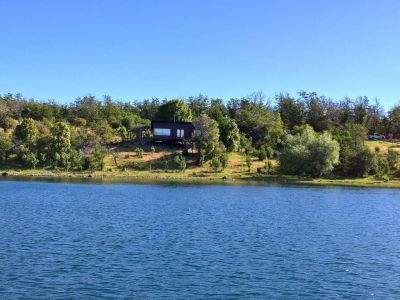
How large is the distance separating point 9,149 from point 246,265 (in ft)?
294

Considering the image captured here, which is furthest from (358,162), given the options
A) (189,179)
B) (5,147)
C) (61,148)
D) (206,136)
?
(5,147)

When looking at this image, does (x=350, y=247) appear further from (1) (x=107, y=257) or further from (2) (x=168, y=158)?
(2) (x=168, y=158)

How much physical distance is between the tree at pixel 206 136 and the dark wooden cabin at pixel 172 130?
8.35 metres

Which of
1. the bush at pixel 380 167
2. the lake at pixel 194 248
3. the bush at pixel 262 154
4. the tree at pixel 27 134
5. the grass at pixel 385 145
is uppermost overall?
the tree at pixel 27 134

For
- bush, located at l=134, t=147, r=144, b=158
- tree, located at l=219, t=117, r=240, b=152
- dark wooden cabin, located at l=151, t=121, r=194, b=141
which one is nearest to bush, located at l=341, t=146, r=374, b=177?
tree, located at l=219, t=117, r=240, b=152

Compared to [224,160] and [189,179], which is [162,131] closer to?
[224,160]

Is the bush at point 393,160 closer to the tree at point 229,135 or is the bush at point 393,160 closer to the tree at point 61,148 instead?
the tree at point 229,135

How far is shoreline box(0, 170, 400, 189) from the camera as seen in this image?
90.8 metres

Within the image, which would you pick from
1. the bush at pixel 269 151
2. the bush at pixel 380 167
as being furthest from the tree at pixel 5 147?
the bush at pixel 380 167

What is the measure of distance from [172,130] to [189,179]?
93.9 ft

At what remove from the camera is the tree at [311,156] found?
96812 millimetres

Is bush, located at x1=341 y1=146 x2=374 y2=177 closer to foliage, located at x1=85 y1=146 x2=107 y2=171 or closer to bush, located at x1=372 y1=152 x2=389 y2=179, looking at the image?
bush, located at x1=372 y1=152 x2=389 y2=179

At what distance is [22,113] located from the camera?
A: 14612cm

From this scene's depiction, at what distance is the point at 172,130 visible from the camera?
121m
